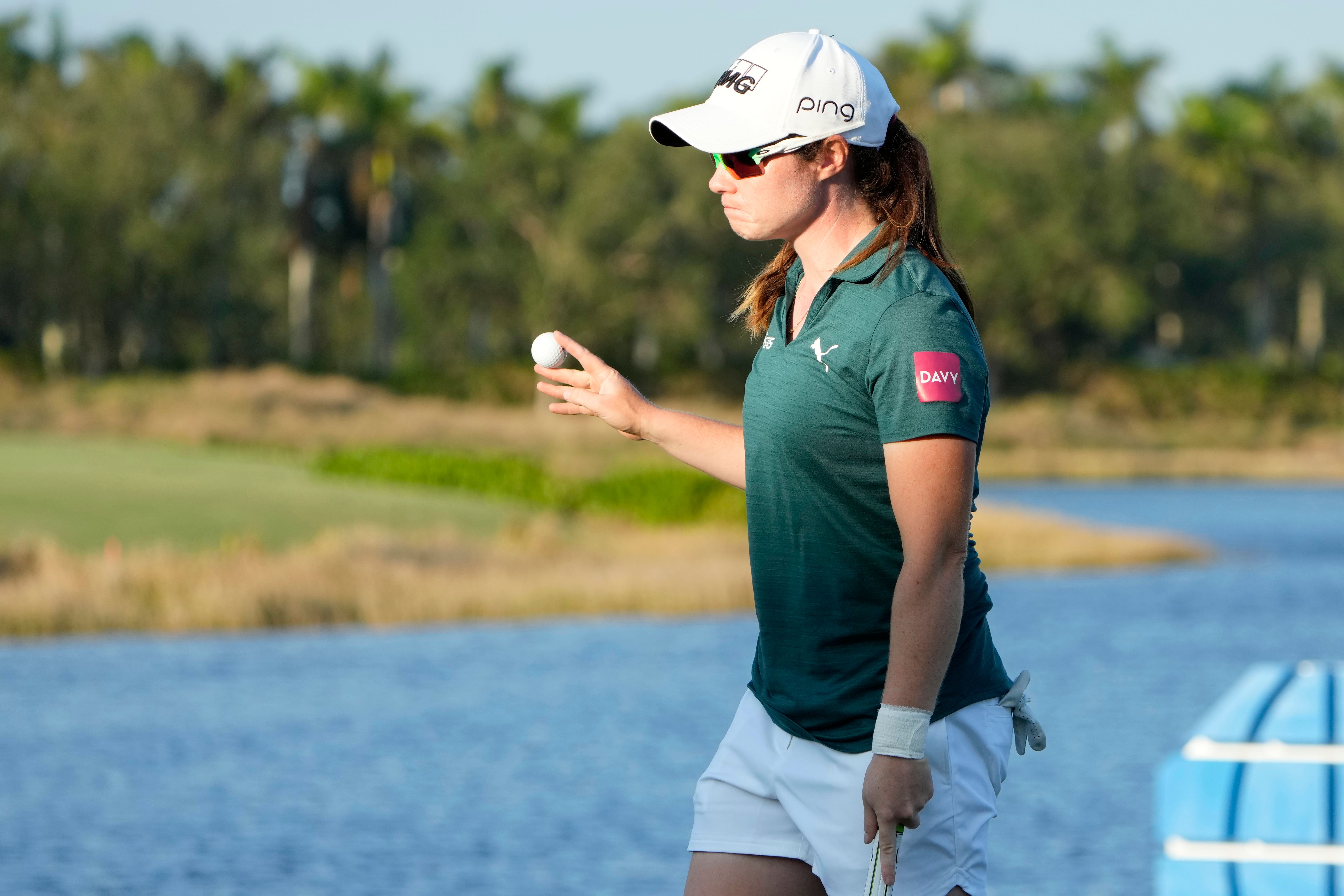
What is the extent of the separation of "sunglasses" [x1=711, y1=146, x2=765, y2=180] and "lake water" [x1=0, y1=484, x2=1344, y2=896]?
256 inches

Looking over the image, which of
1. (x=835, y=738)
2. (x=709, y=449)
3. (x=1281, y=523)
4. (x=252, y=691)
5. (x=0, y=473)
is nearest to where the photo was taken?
(x=835, y=738)

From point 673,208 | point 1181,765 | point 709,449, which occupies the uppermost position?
point 673,208

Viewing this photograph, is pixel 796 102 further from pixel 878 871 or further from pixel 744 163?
pixel 878 871

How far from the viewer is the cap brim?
3.20 meters

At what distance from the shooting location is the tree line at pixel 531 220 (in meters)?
55.6

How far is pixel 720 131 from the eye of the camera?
10.6 ft

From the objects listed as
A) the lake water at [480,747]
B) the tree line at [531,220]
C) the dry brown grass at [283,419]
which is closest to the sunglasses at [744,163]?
the lake water at [480,747]

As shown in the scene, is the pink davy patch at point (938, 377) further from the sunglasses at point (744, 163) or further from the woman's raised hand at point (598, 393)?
the woman's raised hand at point (598, 393)

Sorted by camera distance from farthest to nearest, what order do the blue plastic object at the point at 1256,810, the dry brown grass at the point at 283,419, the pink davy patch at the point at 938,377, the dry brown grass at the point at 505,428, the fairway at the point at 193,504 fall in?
the dry brown grass at the point at 505,428, the dry brown grass at the point at 283,419, the fairway at the point at 193,504, the blue plastic object at the point at 1256,810, the pink davy patch at the point at 938,377

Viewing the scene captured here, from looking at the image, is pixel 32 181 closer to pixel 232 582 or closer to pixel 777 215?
pixel 232 582

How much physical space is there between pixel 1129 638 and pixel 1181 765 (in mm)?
15955

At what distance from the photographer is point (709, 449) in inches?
144

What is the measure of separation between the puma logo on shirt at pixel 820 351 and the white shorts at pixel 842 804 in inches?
24.0

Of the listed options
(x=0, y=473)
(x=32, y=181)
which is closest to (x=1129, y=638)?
(x=0, y=473)
